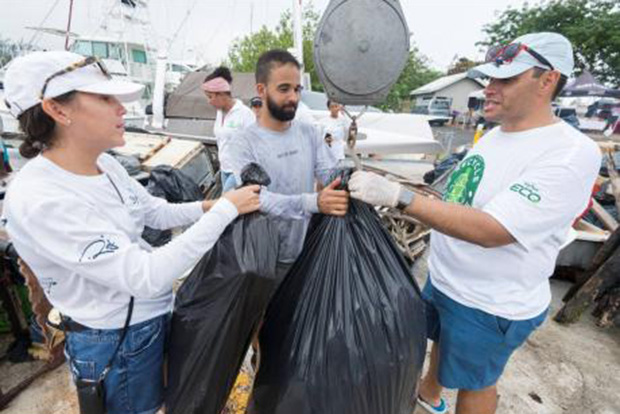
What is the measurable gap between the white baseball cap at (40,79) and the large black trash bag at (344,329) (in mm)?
799

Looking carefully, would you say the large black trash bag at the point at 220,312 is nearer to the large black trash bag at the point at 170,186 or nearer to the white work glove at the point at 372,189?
the white work glove at the point at 372,189

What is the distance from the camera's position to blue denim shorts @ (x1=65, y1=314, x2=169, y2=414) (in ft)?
3.37

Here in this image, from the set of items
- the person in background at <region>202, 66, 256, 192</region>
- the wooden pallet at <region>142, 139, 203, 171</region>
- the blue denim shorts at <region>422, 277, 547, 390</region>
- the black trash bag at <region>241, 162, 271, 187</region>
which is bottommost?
the blue denim shorts at <region>422, 277, 547, 390</region>

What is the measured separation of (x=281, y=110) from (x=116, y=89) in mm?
901

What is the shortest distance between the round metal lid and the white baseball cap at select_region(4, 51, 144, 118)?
2.08ft

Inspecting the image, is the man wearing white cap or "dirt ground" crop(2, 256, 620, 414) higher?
the man wearing white cap

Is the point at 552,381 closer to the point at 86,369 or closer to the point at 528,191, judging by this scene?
the point at 528,191

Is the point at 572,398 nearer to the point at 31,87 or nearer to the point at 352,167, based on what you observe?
the point at 352,167

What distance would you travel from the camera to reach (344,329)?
986mm

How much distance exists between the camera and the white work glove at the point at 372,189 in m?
1.04

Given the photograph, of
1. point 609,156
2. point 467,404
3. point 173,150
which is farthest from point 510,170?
point 173,150

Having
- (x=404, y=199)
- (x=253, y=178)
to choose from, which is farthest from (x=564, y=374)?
(x=253, y=178)

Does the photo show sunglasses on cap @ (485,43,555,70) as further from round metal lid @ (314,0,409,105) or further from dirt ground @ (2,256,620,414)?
dirt ground @ (2,256,620,414)

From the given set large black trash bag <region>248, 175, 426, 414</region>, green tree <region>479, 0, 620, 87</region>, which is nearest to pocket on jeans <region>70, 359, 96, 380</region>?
large black trash bag <region>248, 175, 426, 414</region>
